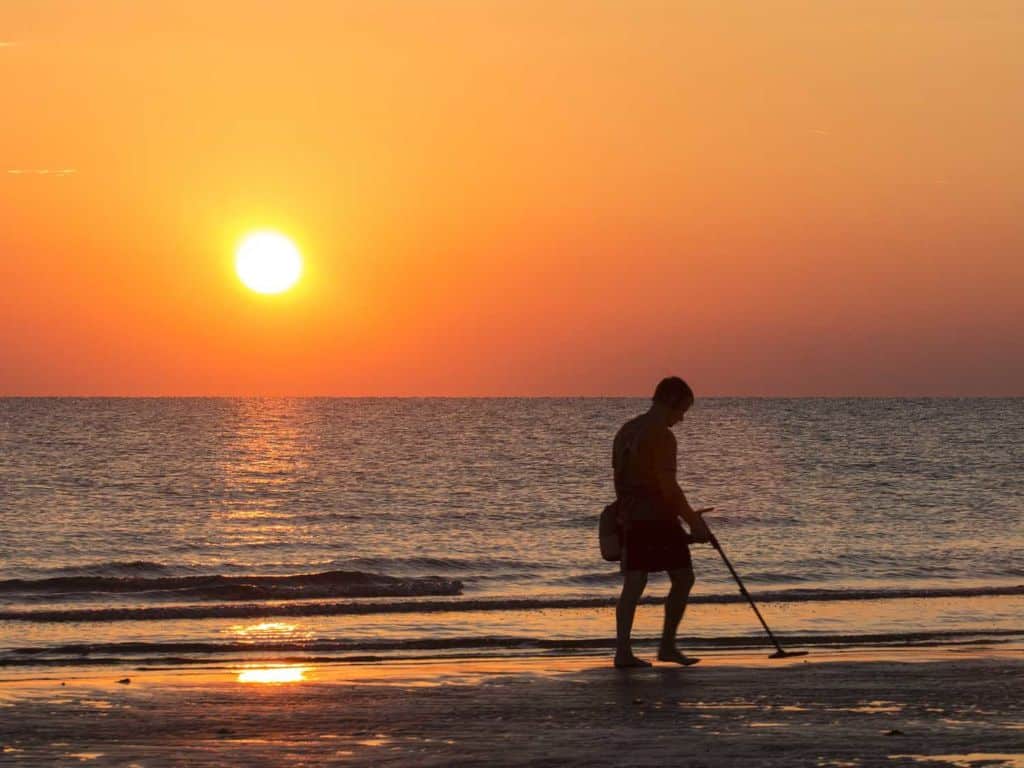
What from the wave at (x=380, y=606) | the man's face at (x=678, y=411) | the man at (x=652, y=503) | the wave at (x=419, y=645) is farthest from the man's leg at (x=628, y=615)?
the wave at (x=380, y=606)

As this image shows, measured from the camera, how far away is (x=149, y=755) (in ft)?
24.3

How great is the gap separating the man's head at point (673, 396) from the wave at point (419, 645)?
3.25 metres

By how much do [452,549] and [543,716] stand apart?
22687 millimetres

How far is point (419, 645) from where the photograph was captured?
46.6ft

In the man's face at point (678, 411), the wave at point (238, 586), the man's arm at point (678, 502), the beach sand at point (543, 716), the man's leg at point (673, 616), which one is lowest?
the beach sand at point (543, 716)

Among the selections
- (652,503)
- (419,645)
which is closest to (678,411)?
(652,503)

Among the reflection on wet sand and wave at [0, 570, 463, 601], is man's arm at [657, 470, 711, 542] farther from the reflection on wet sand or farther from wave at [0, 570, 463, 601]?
wave at [0, 570, 463, 601]

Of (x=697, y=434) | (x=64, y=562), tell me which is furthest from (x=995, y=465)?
(x=64, y=562)

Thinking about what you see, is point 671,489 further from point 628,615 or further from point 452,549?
point 452,549

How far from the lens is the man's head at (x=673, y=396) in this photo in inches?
413

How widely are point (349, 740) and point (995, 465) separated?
59710mm

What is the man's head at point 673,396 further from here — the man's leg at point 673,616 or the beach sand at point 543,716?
the beach sand at point 543,716

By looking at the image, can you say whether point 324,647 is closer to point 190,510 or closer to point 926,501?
point 190,510

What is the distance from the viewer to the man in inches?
413
